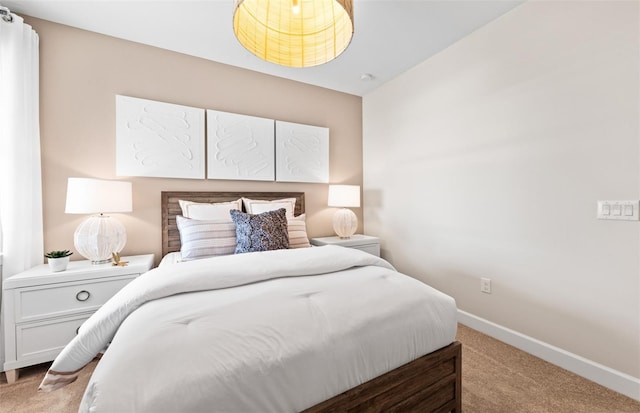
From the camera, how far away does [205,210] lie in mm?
2418

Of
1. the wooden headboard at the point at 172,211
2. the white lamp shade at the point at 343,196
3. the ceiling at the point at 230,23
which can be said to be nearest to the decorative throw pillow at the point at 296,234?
the white lamp shade at the point at 343,196

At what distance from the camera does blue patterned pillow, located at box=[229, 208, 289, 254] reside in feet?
6.86

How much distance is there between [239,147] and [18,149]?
1.59 m

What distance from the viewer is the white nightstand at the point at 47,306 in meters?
1.67

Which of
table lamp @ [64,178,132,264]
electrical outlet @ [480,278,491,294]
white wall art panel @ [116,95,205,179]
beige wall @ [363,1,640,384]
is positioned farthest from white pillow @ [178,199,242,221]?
electrical outlet @ [480,278,491,294]

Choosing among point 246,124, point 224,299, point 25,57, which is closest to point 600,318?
point 224,299

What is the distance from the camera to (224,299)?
1.14 metres

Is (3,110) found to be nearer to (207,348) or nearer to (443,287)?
(207,348)

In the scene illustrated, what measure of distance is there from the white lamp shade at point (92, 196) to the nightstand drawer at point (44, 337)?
0.74m

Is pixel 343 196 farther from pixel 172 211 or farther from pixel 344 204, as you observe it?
pixel 172 211

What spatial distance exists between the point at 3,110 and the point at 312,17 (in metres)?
2.22

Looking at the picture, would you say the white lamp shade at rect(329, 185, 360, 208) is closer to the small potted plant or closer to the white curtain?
the small potted plant

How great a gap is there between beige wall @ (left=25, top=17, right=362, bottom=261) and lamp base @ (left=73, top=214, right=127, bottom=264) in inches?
12.3

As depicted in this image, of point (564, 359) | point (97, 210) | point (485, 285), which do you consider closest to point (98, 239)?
point (97, 210)
